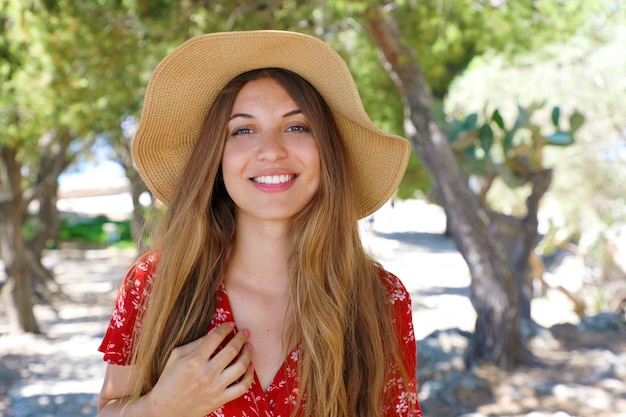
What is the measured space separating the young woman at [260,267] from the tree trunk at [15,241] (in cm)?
802

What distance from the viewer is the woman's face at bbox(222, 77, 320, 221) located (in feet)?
5.57

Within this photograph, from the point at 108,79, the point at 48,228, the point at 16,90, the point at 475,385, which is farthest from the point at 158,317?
the point at 48,228

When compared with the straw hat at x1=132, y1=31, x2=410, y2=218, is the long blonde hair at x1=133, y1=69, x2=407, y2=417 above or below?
below

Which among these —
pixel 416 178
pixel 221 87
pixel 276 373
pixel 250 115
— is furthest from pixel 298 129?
pixel 416 178

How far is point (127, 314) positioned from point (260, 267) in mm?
365

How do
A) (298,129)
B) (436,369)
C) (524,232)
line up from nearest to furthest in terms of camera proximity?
1. (298,129)
2. (436,369)
3. (524,232)

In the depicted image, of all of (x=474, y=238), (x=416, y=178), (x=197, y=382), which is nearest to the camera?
(x=197, y=382)

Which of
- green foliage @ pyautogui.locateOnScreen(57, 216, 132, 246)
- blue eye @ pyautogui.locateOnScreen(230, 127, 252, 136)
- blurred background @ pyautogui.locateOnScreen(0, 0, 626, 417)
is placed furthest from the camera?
green foliage @ pyautogui.locateOnScreen(57, 216, 132, 246)

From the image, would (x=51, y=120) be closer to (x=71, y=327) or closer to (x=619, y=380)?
(x=71, y=327)

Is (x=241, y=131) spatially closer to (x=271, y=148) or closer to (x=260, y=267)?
(x=271, y=148)

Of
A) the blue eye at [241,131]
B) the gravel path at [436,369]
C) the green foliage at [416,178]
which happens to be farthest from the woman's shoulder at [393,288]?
the green foliage at [416,178]

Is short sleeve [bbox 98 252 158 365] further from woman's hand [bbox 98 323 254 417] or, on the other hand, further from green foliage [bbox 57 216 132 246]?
green foliage [bbox 57 216 132 246]

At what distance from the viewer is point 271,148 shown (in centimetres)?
168

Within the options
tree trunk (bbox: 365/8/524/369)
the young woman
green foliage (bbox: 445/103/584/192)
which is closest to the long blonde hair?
the young woman
